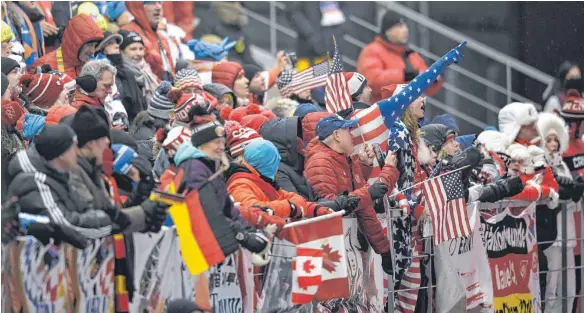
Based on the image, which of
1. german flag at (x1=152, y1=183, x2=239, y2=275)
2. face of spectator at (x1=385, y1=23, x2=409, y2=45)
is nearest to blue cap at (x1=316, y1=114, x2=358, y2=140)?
german flag at (x1=152, y1=183, x2=239, y2=275)

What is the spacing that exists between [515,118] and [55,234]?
25.9ft

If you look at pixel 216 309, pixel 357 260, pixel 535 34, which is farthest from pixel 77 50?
pixel 535 34

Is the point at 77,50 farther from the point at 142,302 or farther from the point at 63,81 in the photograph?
the point at 142,302

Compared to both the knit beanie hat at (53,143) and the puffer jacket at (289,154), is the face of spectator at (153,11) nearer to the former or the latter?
the puffer jacket at (289,154)

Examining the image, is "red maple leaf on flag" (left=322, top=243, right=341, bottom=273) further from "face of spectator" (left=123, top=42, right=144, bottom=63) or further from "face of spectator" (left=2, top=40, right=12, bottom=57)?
"face of spectator" (left=123, top=42, right=144, bottom=63)

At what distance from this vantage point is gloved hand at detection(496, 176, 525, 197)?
45.0 feet

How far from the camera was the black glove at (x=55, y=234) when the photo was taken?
848cm

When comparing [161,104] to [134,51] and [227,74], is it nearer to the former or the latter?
[134,51]

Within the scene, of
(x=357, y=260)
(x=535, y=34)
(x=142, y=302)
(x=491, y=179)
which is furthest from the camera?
(x=535, y=34)

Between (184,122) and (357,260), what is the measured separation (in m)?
1.73

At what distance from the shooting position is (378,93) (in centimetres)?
1678

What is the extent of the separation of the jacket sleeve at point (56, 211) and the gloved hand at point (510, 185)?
224 inches

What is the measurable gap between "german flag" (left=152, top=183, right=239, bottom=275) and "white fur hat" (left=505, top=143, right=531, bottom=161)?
6.02 meters

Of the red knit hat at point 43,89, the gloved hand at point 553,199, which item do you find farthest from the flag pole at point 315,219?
the gloved hand at point 553,199
